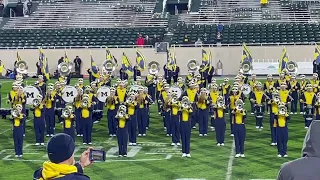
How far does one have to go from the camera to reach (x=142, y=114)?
18922 mm

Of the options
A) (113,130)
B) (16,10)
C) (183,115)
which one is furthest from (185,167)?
(16,10)

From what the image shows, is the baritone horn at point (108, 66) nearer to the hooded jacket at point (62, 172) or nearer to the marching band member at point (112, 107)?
the marching band member at point (112, 107)

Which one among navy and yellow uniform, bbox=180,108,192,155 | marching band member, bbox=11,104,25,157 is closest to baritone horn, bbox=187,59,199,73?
navy and yellow uniform, bbox=180,108,192,155

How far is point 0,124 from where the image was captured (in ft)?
72.2

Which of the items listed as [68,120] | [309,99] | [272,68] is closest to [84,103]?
[68,120]

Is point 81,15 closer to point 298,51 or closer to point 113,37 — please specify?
point 113,37

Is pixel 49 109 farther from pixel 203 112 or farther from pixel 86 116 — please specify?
pixel 203 112

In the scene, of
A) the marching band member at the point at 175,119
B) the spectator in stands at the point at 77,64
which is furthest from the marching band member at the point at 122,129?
the spectator in stands at the point at 77,64

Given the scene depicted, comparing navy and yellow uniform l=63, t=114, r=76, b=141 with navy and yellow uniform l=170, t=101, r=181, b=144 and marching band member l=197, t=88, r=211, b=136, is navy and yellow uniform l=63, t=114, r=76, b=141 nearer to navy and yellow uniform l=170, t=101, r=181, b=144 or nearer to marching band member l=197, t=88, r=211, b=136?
navy and yellow uniform l=170, t=101, r=181, b=144

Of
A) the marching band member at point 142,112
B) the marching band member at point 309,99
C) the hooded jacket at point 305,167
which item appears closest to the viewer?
the hooded jacket at point 305,167

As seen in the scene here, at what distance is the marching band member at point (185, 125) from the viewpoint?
1541 cm

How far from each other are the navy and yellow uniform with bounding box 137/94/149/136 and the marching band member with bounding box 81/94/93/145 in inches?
56.5

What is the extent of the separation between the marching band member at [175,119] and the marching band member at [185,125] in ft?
1.86

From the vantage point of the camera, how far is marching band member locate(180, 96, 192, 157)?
15406 millimetres
